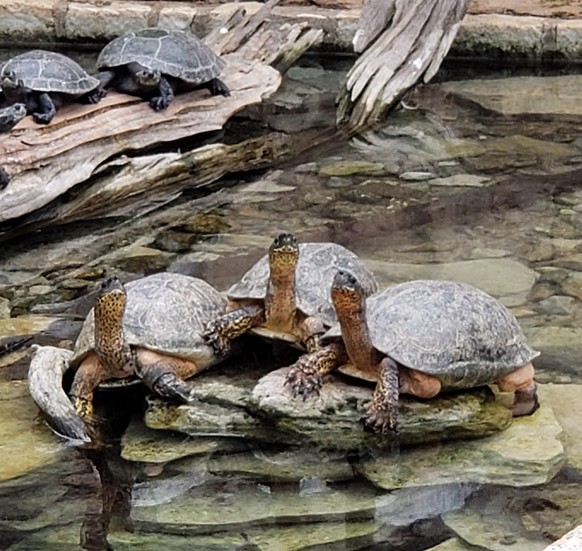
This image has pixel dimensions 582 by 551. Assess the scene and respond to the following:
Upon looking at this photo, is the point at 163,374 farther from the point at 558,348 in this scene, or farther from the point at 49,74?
the point at 49,74

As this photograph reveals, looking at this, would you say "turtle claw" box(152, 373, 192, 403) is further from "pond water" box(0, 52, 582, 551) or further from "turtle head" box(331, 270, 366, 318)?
"turtle head" box(331, 270, 366, 318)

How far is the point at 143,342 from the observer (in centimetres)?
387

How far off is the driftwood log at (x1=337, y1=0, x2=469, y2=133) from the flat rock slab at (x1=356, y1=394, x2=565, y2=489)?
504 centimetres

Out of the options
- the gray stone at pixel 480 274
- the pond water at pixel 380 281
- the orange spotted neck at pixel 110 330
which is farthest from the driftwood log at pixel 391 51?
the orange spotted neck at pixel 110 330

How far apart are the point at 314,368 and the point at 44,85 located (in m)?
3.35

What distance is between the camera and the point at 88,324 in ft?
13.1

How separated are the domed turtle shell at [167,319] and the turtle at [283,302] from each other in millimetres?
58

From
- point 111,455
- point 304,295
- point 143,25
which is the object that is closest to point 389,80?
point 143,25

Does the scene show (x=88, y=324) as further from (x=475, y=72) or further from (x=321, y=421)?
(x=475, y=72)

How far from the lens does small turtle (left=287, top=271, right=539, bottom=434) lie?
3613mm

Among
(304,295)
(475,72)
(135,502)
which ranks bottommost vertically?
(475,72)

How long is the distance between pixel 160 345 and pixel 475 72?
7459 mm

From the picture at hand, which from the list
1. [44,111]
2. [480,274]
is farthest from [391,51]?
[480,274]

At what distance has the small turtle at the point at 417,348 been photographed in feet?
11.9
